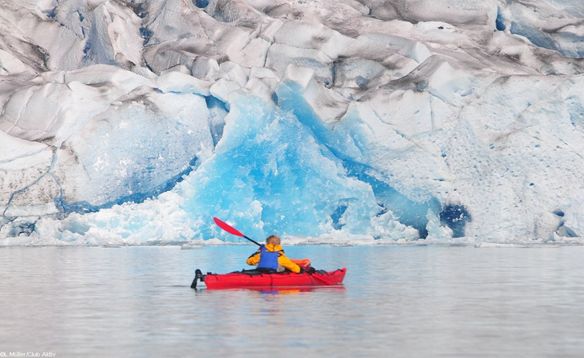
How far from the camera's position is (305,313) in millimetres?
10102

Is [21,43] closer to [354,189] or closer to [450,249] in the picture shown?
[354,189]

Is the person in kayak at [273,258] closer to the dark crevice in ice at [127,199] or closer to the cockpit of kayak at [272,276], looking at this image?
the cockpit of kayak at [272,276]

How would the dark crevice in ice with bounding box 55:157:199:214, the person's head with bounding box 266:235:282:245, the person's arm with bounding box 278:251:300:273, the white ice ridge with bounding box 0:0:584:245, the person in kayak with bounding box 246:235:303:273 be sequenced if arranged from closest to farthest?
the person's head with bounding box 266:235:282:245
the person in kayak with bounding box 246:235:303:273
the person's arm with bounding box 278:251:300:273
the white ice ridge with bounding box 0:0:584:245
the dark crevice in ice with bounding box 55:157:199:214

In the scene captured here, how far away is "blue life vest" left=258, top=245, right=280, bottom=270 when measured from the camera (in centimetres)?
1305

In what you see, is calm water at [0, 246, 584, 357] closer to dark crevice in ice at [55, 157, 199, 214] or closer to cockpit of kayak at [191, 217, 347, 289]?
cockpit of kayak at [191, 217, 347, 289]

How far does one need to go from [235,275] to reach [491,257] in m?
8.61

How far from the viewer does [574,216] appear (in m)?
23.5

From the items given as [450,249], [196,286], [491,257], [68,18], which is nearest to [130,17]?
[68,18]

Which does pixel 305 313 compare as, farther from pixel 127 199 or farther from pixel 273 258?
pixel 127 199

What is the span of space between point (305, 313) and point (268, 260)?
3041mm

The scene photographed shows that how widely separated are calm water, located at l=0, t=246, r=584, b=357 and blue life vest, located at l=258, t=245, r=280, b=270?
63 cm

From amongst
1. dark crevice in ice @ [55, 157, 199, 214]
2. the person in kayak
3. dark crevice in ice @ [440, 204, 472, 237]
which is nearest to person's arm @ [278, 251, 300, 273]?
the person in kayak

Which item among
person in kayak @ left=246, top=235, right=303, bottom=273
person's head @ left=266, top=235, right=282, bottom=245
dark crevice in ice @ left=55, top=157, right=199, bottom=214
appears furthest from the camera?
dark crevice in ice @ left=55, top=157, right=199, bottom=214

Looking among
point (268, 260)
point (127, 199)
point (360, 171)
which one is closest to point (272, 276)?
point (268, 260)
